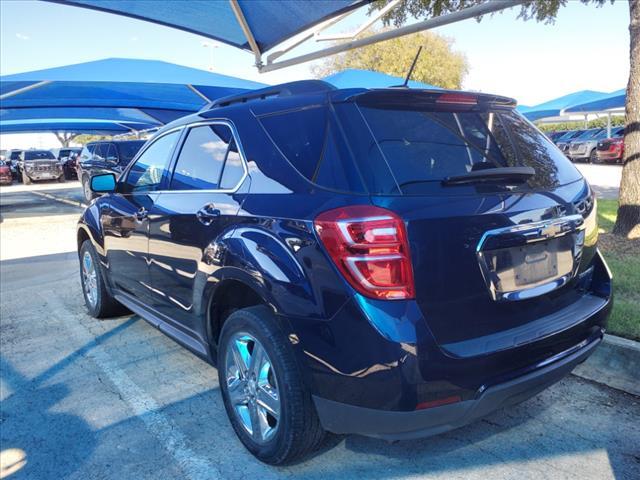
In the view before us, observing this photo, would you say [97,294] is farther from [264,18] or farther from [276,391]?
[264,18]

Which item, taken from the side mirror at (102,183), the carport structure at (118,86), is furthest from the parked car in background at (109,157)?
the side mirror at (102,183)

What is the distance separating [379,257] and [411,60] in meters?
31.9

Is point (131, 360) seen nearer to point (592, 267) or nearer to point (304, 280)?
point (304, 280)

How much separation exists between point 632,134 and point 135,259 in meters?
A: 5.79

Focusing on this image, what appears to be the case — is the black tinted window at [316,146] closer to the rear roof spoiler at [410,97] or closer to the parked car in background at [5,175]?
the rear roof spoiler at [410,97]

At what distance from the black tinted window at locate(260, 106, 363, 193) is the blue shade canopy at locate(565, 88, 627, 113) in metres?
28.4

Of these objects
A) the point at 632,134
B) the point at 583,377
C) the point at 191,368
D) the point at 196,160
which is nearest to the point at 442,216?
the point at 196,160

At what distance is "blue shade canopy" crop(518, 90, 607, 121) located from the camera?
3146 cm

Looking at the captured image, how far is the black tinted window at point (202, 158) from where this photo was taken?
3.07 meters

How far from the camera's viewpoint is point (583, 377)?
3502 mm

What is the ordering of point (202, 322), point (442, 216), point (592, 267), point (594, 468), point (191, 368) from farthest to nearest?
point (191, 368), point (202, 322), point (592, 267), point (594, 468), point (442, 216)

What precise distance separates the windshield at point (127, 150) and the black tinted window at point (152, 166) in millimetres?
12163

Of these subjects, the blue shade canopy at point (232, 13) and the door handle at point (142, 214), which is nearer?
the door handle at point (142, 214)

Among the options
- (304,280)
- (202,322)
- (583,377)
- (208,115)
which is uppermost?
(208,115)
